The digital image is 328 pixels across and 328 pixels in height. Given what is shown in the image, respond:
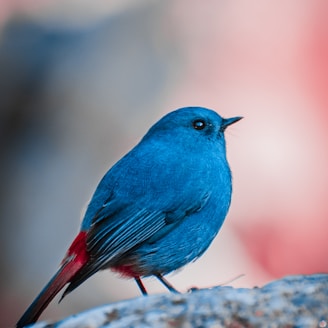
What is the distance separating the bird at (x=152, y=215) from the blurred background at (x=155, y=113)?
187 centimetres

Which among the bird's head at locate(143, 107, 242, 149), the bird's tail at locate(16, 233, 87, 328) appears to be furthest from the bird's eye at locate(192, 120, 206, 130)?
the bird's tail at locate(16, 233, 87, 328)

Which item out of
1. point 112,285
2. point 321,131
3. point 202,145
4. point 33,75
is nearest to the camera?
point 202,145

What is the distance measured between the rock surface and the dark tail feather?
1.54 ft

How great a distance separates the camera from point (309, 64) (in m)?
7.28

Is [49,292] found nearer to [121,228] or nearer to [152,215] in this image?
[121,228]

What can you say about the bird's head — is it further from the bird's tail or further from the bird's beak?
the bird's tail

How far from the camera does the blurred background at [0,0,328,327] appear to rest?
6.57 m

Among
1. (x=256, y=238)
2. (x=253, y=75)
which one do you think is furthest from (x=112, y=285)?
(x=253, y=75)

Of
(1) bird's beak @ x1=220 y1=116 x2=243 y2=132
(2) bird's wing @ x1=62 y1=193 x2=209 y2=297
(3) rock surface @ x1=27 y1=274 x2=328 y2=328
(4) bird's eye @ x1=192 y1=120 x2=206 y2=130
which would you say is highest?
(4) bird's eye @ x1=192 y1=120 x2=206 y2=130

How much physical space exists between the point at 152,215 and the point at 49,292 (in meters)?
0.58

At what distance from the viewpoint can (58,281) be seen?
408cm

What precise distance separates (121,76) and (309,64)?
143 cm

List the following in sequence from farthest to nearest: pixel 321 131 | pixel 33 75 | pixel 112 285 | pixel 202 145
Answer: pixel 33 75 < pixel 321 131 < pixel 112 285 < pixel 202 145

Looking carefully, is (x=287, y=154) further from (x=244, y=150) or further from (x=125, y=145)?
(x=125, y=145)
